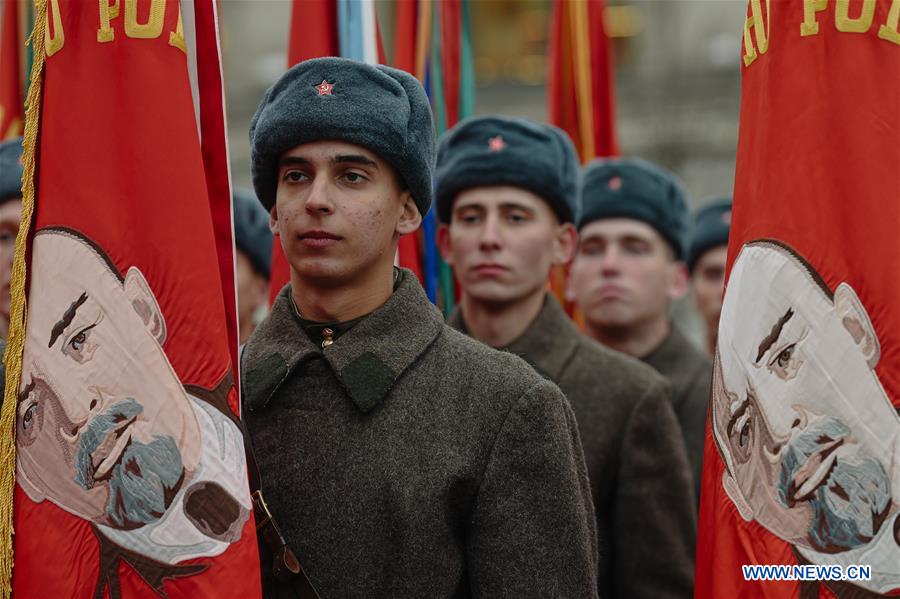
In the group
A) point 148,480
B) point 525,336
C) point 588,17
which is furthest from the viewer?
point 588,17

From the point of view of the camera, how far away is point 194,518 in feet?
9.28

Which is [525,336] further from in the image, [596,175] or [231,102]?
[231,102]

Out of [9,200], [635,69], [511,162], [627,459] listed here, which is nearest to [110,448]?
[627,459]

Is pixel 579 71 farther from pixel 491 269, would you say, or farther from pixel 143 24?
pixel 143 24

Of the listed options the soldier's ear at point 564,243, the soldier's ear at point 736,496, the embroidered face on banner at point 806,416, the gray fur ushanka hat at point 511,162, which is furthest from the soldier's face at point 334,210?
the soldier's ear at point 564,243

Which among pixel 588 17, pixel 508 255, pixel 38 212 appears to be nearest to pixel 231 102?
pixel 588 17

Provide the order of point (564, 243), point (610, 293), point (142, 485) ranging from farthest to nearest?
1. point (610, 293)
2. point (564, 243)
3. point (142, 485)

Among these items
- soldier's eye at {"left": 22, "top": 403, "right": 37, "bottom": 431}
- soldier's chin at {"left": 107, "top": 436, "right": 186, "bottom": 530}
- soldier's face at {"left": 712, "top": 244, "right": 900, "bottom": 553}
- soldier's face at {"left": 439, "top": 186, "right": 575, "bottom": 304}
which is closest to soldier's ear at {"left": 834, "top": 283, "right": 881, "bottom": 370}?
soldier's face at {"left": 712, "top": 244, "right": 900, "bottom": 553}

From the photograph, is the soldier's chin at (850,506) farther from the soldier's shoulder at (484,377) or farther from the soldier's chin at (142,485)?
the soldier's chin at (142,485)

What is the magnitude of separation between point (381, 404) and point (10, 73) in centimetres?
332

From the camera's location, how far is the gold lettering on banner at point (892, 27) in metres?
2.91

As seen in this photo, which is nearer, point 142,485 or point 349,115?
point 142,485

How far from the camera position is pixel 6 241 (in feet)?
15.7

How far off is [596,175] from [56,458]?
3615 millimetres
